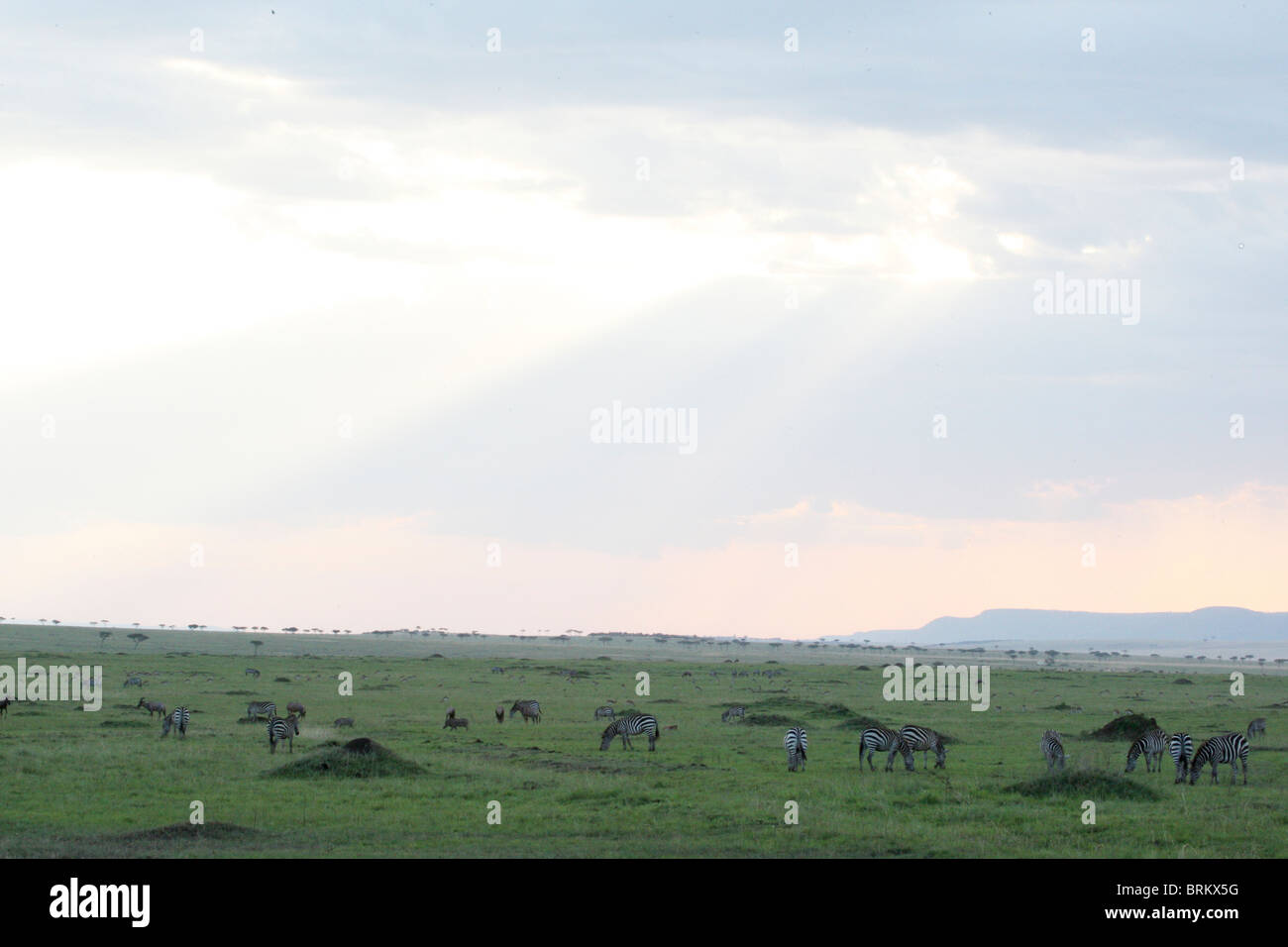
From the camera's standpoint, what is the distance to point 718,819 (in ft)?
77.6

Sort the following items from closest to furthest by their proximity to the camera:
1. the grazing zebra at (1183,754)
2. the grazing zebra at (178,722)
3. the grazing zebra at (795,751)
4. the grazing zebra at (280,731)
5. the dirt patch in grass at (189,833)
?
1. the dirt patch in grass at (189,833)
2. the grazing zebra at (1183,754)
3. the grazing zebra at (795,751)
4. the grazing zebra at (280,731)
5. the grazing zebra at (178,722)

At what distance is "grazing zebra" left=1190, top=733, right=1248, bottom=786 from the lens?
30.6 metres

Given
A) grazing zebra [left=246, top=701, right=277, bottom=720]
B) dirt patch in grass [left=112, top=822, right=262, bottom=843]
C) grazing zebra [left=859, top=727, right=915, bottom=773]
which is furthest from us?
grazing zebra [left=246, top=701, right=277, bottom=720]

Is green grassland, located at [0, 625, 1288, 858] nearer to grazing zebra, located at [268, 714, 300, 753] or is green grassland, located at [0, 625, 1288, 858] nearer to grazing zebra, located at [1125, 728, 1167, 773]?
grazing zebra, located at [1125, 728, 1167, 773]

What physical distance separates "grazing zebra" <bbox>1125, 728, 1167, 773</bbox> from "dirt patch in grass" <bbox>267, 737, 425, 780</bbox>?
18.1 m

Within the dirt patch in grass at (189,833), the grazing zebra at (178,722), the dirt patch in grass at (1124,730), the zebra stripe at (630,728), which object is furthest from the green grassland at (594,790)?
the dirt patch in grass at (1124,730)

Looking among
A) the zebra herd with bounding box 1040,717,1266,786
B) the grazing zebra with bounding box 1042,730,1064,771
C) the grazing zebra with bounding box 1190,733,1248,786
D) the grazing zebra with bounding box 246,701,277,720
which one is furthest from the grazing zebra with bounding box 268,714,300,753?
Result: the grazing zebra with bounding box 1190,733,1248,786

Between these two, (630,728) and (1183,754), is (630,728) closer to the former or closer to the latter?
(630,728)

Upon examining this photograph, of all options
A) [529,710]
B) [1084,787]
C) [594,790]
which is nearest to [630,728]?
[594,790]

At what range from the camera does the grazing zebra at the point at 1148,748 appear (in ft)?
109

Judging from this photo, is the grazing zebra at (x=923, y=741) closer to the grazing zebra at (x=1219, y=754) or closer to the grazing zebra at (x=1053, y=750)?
the grazing zebra at (x=1053, y=750)

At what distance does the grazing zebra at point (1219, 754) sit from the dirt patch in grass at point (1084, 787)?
149 inches
